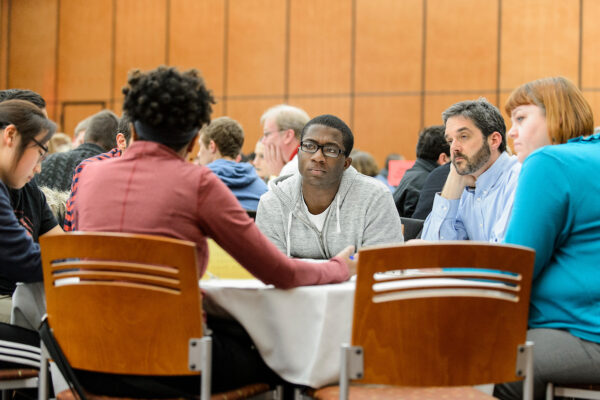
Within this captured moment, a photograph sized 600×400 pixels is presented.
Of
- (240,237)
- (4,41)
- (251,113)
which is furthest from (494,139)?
(4,41)

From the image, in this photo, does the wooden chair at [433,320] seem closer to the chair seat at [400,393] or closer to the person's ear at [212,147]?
the chair seat at [400,393]

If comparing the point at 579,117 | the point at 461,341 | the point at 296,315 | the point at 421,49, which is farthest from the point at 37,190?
the point at 421,49

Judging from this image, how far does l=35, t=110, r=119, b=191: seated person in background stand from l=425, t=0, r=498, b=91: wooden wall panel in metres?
6.52

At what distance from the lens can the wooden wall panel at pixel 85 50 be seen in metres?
10.7

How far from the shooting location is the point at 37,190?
2.45 metres

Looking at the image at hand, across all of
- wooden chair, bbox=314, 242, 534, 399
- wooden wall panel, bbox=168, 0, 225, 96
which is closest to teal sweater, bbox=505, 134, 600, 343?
wooden chair, bbox=314, 242, 534, 399

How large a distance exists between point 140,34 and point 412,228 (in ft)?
27.9

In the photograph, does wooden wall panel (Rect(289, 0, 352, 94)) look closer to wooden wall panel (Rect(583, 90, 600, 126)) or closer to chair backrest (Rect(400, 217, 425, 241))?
wooden wall panel (Rect(583, 90, 600, 126))

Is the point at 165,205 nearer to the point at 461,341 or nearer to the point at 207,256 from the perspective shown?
the point at 207,256

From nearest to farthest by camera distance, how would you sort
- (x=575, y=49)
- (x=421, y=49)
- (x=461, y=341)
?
1. (x=461, y=341)
2. (x=575, y=49)
3. (x=421, y=49)

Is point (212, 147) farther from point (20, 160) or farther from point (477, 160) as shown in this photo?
point (20, 160)

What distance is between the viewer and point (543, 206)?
5.89ft

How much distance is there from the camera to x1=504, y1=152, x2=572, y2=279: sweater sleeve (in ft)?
5.88

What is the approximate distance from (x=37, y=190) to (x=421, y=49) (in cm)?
792
